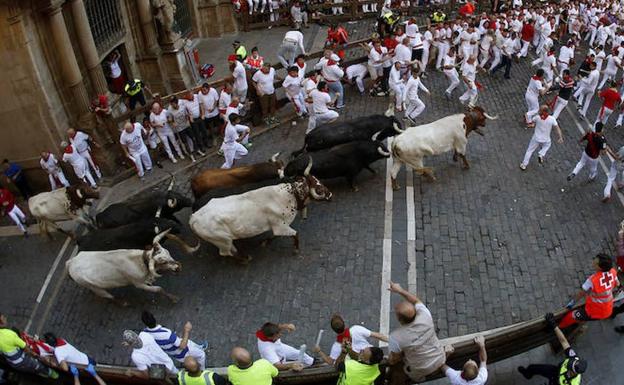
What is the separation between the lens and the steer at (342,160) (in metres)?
11.6

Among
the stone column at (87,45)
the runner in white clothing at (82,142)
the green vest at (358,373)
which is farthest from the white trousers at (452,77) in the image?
the green vest at (358,373)

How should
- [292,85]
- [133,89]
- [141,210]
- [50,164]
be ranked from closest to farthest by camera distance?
[141,210] → [50,164] → [292,85] → [133,89]

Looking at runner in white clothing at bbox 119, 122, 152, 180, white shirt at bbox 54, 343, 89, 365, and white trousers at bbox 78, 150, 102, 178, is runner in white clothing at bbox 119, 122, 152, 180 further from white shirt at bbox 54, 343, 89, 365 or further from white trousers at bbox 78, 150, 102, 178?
white shirt at bbox 54, 343, 89, 365

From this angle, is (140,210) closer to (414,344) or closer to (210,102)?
(210,102)

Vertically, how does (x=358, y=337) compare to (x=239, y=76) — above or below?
below

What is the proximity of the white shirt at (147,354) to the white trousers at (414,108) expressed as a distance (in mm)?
9876

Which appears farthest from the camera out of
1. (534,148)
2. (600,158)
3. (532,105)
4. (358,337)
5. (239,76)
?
(532,105)

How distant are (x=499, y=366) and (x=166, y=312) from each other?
5.86 meters

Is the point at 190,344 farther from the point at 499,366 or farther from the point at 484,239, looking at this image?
the point at 484,239

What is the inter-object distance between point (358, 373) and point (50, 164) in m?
9.33

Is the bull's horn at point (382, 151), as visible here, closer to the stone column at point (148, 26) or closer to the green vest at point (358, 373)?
the green vest at point (358, 373)

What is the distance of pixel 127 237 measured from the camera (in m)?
9.97

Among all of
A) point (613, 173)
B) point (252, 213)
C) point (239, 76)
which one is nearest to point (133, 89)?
point (239, 76)

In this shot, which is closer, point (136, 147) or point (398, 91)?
point (136, 147)
